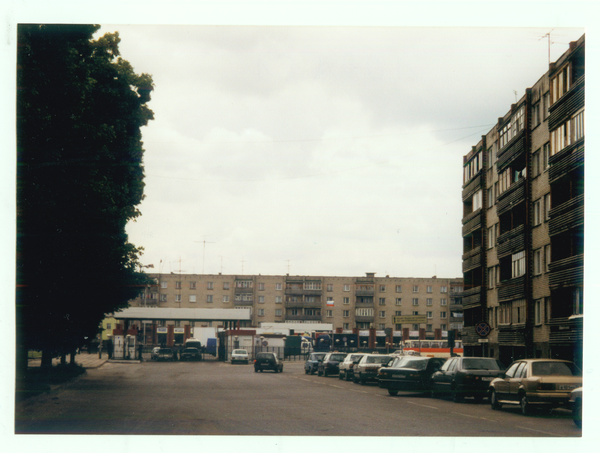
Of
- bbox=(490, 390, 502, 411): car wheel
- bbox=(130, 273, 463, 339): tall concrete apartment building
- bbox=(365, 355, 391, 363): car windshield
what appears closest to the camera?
bbox=(490, 390, 502, 411): car wheel

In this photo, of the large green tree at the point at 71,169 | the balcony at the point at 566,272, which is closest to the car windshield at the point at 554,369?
the large green tree at the point at 71,169

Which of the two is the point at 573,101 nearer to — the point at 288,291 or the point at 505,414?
the point at 505,414

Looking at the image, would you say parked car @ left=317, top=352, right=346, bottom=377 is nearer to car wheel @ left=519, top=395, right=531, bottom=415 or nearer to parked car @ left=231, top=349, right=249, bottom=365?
parked car @ left=231, top=349, right=249, bottom=365

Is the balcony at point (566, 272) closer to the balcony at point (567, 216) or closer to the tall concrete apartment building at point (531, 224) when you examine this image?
the tall concrete apartment building at point (531, 224)

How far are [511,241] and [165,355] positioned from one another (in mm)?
38702

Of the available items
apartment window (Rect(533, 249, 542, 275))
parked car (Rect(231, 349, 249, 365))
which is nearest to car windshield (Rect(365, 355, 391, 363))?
apartment window (Rect(533, 249, 542, 275))

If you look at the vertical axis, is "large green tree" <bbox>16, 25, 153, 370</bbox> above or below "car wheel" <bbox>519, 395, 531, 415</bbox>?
above

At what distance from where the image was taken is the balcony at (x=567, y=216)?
33438 millimetres

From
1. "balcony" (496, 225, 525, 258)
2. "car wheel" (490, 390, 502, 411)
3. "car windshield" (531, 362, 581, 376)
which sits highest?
"balcony" (496, 225, 525, 258)

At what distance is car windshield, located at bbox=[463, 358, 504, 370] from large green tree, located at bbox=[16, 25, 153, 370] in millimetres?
12666

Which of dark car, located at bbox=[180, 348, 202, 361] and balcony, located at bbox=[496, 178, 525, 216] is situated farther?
dark car, located at bbox=[180, 348, 202, 361]

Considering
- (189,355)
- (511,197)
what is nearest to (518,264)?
(511,197)

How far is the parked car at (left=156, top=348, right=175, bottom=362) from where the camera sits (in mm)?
71125

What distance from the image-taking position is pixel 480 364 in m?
24.8
